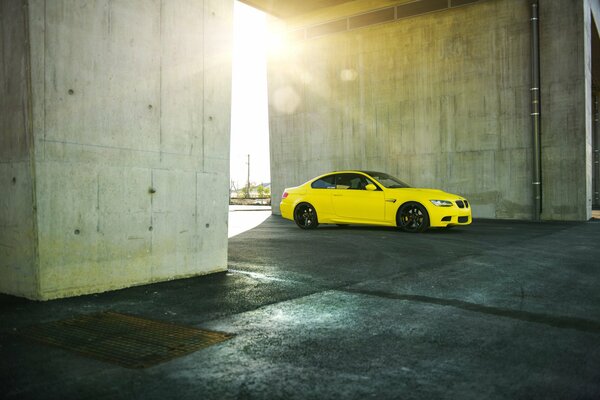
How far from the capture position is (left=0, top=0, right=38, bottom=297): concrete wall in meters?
4.43

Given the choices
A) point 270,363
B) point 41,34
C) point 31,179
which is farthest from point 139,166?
point 270,363

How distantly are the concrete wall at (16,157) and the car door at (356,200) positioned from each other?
8.43 m

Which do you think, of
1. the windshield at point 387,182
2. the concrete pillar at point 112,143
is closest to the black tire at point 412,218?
the windshield at point 387,182

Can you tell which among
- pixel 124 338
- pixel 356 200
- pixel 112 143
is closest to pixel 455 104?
pixel 356 200

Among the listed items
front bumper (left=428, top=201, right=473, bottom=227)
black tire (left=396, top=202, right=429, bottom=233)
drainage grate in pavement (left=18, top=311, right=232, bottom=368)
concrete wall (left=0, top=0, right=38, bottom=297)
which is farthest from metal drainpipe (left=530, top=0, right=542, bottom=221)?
concrete wall (left=0, top=0, right=38, bottom=297)

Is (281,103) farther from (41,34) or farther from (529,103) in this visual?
(41,34)

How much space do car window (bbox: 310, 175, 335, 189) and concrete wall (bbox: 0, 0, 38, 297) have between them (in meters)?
8.63

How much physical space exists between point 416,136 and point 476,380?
52.2ft

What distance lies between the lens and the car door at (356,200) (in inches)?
465

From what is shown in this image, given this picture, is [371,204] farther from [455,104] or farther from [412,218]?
[455,104]

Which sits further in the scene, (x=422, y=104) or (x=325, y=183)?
(x=422, y=104)

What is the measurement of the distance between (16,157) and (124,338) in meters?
2.18

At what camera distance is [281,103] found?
850 inches

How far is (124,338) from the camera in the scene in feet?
11.4
